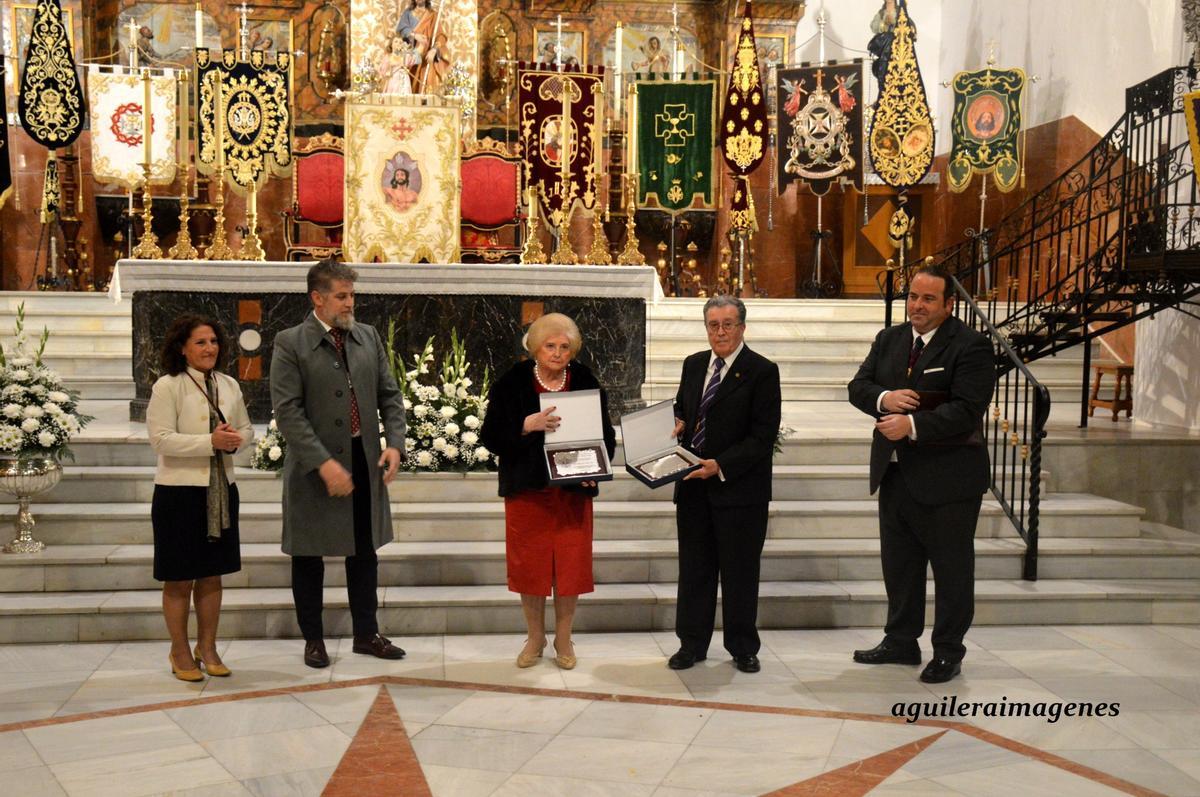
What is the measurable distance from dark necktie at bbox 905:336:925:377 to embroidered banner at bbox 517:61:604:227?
5.80 m

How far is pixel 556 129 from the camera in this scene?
40.3 feet

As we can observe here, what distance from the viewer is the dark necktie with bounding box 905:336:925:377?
523cm

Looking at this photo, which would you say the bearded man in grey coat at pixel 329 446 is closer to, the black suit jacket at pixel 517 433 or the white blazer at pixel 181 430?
the white blazer at pixel 181 430

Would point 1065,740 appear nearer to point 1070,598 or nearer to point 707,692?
point 707,692

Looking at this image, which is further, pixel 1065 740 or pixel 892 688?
pixel 892 688

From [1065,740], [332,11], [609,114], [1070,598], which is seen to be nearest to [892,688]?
[1065,740]

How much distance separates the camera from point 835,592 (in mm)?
6246

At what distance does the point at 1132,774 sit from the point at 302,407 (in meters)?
3.63

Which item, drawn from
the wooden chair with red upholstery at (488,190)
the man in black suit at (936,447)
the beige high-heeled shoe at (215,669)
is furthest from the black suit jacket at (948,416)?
the wooden chair with red upholstery at (488,190)

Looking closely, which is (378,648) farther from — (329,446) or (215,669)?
(329,446)

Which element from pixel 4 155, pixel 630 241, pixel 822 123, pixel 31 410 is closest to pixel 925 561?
pixel 630 241

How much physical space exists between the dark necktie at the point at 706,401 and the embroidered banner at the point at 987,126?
9187mm

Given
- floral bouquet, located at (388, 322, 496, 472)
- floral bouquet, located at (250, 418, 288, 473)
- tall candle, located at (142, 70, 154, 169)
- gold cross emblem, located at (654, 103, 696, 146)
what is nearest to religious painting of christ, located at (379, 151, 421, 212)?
floral bouquet, located at (388, 322, 496, 472)

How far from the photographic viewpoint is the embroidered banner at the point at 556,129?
11.3m
